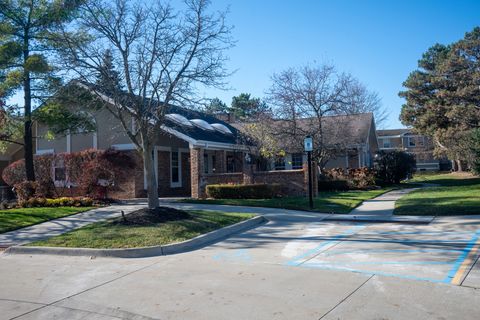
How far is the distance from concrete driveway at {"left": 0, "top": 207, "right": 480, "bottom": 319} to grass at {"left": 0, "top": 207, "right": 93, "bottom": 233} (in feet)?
12.9

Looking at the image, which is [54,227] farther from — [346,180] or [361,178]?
[361,178]

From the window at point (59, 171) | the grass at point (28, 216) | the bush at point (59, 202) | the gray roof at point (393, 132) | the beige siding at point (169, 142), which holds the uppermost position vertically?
the gray roof at point (393, 132)

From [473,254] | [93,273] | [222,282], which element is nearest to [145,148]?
[93,273]

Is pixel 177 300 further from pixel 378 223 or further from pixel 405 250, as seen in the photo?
pixel 378 223

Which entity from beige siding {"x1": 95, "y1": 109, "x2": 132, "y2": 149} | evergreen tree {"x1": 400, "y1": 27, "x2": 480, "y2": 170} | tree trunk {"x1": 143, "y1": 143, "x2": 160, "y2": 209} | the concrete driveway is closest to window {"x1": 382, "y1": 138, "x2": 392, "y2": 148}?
evergreen tree {"x1": 400, "y1": 27, "x2": 480, "y2": 170}

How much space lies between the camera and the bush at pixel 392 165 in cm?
2989

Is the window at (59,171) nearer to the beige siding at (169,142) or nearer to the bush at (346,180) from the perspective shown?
the beige siding at (169,142)

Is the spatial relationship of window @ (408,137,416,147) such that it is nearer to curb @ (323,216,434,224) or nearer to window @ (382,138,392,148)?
window @ (382,138,392,148)

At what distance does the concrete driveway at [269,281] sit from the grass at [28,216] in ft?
12.9

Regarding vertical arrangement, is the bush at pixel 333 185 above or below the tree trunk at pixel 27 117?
below

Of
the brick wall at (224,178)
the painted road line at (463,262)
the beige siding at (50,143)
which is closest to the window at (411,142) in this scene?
the brick wall at (224,178)

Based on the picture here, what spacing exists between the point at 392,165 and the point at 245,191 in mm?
14621

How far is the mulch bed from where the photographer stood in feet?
38.9

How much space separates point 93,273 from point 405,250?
18.2 ft
